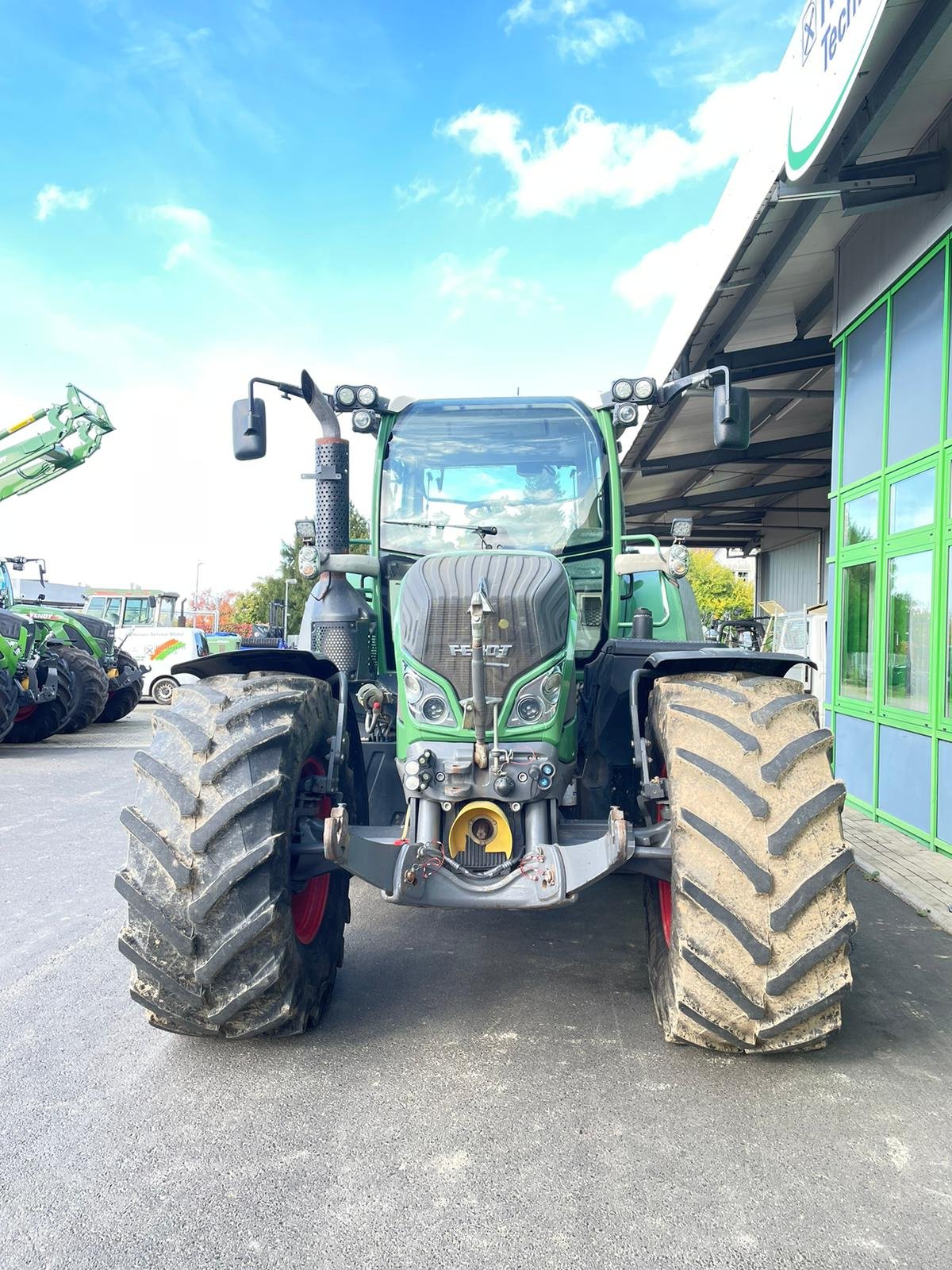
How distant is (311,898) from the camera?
11.8 ft

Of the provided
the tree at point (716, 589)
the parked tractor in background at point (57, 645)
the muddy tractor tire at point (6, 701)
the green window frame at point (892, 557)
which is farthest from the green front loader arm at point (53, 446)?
Answer: the tree at point (716, 589)

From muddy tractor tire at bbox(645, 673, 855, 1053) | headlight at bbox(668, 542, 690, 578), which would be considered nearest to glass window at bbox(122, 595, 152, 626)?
headlight at bbox(668, 542, 690, 578)

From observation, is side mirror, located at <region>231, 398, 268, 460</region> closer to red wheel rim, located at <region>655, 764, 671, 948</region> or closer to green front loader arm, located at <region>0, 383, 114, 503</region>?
red wheel rim, located at <region>655, 764, 671, 948</region>

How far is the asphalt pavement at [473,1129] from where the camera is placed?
221 cm

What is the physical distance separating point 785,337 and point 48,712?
36.8 ft

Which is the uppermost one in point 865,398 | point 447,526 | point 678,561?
point 865,398

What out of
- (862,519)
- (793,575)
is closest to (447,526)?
(862,519)

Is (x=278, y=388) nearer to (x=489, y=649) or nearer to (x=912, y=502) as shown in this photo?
(x=489, y=649)

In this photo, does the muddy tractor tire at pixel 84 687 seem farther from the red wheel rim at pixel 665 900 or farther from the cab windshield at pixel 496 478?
the red wheel rim at pixel 665 900

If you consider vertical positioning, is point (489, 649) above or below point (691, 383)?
below

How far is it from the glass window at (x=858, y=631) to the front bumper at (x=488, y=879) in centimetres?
513

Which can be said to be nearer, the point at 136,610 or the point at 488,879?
the point at 488,879

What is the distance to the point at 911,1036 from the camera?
3328mm

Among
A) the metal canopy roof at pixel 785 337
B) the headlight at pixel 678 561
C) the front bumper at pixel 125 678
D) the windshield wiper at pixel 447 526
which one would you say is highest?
the metal canopy roof at pixel 785 337
